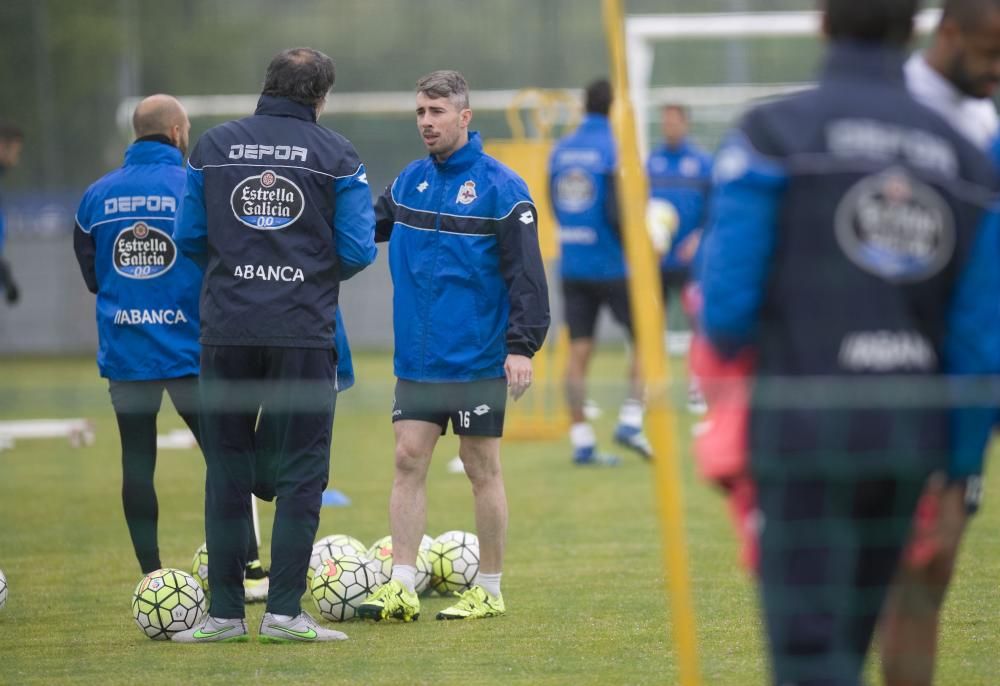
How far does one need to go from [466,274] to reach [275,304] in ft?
2.80

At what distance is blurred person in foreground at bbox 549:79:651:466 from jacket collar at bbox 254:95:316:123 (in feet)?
17.9

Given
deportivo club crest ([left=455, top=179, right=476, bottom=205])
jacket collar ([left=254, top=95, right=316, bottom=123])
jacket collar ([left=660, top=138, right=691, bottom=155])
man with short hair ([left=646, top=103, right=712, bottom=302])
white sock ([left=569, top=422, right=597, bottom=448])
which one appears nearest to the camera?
jacket collar ([left=254, top=95, right=316, bottom=123])

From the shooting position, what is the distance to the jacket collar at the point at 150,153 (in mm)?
6441

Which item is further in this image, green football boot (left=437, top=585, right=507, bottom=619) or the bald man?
the bald man

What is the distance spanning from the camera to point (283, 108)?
5637mm

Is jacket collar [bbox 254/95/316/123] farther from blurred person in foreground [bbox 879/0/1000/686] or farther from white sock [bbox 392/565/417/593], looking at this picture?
blurred person in foreground [bbox 879/0/1000/686]

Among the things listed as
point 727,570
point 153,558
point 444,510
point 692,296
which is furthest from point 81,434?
point 692,296

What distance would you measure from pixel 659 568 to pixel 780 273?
4029mm

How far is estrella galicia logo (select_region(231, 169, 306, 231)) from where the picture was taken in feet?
18.1

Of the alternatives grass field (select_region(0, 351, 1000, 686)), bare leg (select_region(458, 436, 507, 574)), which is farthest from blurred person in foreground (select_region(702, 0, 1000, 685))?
bare leg (select_region(458, 436, 507, 574))

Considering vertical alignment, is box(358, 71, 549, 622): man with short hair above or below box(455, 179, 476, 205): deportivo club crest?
below

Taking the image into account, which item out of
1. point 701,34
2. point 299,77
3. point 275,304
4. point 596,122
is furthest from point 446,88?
point 701,34

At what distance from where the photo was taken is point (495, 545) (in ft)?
20.0

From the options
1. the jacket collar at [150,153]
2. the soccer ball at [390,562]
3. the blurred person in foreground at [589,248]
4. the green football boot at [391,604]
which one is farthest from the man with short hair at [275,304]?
the blurred person in foreground at [589,248]
